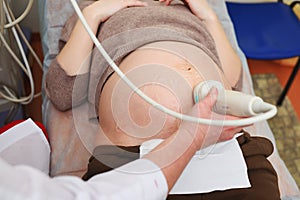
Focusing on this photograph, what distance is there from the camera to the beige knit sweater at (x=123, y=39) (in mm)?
1109

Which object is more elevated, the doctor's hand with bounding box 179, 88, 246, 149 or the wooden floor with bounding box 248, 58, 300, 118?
the doctor's hand with bounding box 179, 88, 246, 149

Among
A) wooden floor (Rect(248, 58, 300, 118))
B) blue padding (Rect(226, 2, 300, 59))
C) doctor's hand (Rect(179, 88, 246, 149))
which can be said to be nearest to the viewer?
doctor's hand (Rect(179, 88, 246, 149))

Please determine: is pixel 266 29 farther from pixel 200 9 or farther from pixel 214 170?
pixel 214 170

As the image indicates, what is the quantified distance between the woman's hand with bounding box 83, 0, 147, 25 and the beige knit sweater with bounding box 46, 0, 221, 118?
20mm

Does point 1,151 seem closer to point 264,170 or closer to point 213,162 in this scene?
point 213,162

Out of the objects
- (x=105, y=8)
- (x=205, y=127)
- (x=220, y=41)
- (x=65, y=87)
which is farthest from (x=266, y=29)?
(x=205, y=127)

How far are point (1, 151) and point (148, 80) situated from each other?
38 centimetres

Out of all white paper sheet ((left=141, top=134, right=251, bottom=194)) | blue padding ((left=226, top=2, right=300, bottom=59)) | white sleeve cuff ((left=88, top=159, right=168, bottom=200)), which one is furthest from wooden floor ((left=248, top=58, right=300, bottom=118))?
Result: white sleeve cuff ((left=88, top=159, right=168, bottom=200))

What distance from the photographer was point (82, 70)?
3.83 feet

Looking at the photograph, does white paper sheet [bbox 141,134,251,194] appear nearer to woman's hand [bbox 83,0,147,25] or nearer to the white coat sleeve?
the white coat sleeve

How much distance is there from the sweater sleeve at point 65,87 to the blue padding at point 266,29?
2.60 ft

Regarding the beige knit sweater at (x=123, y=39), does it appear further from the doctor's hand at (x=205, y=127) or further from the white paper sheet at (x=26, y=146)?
the doctor's hand at (x=205, y=127)

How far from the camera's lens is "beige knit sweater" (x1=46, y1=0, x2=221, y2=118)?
1.11 m

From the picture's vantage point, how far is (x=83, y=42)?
3.81 ft
